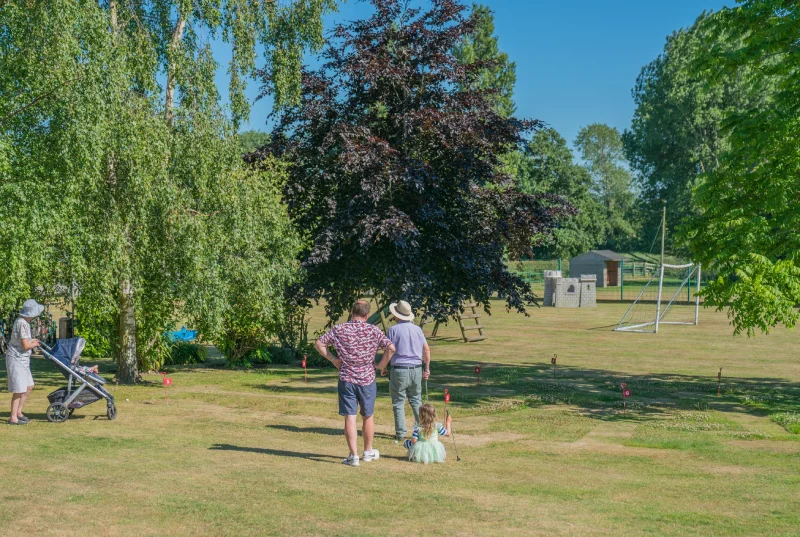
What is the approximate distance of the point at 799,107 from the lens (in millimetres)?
15164

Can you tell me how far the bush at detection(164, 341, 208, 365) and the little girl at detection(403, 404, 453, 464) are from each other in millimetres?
13402

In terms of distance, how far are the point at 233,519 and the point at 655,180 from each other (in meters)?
58.5

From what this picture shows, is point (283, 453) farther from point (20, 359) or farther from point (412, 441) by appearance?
point (20, 359)

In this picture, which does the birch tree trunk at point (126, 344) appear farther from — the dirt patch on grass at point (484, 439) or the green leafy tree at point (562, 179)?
the green leafy tree at point (562, 179)

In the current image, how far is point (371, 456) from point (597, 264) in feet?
198

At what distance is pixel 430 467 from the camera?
973 cm

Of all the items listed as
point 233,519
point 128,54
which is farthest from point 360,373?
point 128,54

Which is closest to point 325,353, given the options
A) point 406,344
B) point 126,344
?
point 406,344

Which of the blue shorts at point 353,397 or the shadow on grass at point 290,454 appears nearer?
the blue shorts at point 353,397

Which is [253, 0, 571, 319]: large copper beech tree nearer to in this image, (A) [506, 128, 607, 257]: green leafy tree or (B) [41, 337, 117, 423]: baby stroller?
(B) [41, 337, 117, 423]: baby stroller

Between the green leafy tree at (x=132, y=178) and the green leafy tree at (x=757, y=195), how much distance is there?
8355 millimetres

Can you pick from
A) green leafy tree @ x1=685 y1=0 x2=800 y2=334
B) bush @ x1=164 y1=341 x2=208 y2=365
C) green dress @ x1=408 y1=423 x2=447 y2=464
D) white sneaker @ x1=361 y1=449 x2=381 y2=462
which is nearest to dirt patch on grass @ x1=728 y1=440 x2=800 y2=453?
green leafy tree @ x1=685 y1=0 x2=800 y2=334

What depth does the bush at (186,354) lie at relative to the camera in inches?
879

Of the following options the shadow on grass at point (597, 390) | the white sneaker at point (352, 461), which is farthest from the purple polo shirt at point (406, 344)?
the shadow on grass at point (597, 390)
